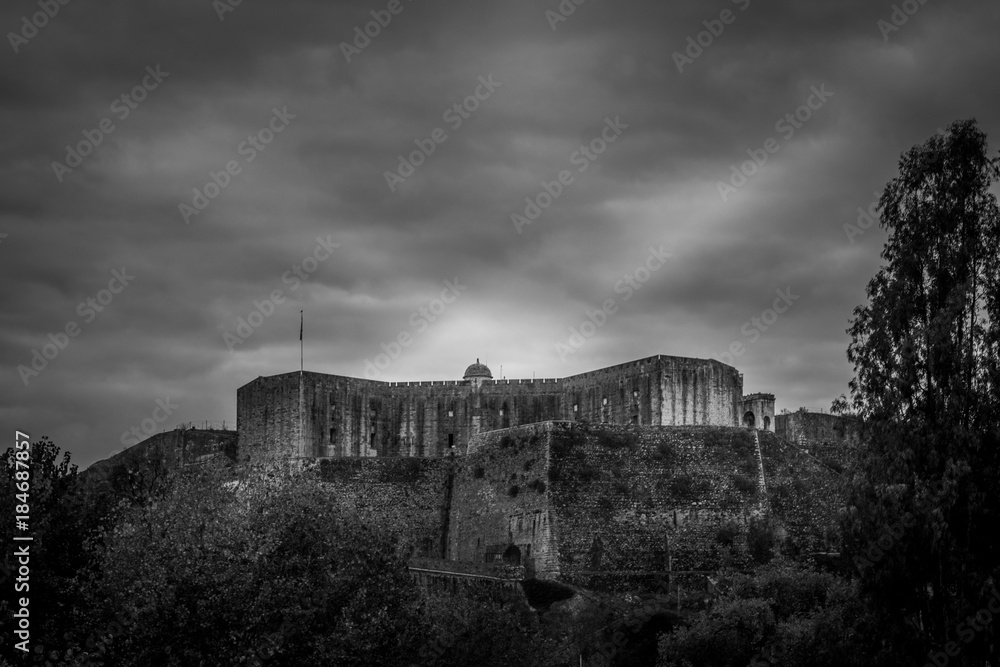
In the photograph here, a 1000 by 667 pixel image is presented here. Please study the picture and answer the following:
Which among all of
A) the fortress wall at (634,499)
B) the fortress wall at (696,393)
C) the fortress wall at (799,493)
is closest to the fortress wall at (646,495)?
the fortress wall at (634,499)

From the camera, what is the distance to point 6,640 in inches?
1409

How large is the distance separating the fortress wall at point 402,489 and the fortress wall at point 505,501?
91cm

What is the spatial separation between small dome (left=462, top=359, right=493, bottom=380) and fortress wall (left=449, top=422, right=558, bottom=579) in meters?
21.1

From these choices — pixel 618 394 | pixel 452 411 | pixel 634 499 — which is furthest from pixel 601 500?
pixel 452 411

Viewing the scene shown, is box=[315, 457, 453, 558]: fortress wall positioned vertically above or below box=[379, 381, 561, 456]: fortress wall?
below

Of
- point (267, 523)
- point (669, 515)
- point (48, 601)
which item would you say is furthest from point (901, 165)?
point (669, 515)

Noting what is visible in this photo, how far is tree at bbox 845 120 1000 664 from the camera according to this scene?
117ft

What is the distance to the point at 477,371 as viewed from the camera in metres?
94.2

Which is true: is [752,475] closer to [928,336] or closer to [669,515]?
[669,515]

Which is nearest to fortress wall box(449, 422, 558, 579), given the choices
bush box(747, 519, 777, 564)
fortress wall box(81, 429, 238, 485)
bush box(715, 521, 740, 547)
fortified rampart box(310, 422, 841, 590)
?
fortified rampart box(310, 422, 841, 590)

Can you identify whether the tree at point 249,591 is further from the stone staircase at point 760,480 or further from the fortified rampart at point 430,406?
the fortified rampart at point 430,406

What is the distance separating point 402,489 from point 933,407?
3964cm

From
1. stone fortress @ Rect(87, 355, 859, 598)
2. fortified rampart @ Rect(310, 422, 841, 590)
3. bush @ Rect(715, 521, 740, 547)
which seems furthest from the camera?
bush @ Rect(715, 521, 740, 547)

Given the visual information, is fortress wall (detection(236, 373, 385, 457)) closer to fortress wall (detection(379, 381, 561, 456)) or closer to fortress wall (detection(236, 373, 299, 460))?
fortress wall (detection(236, 373, 299, 460))
